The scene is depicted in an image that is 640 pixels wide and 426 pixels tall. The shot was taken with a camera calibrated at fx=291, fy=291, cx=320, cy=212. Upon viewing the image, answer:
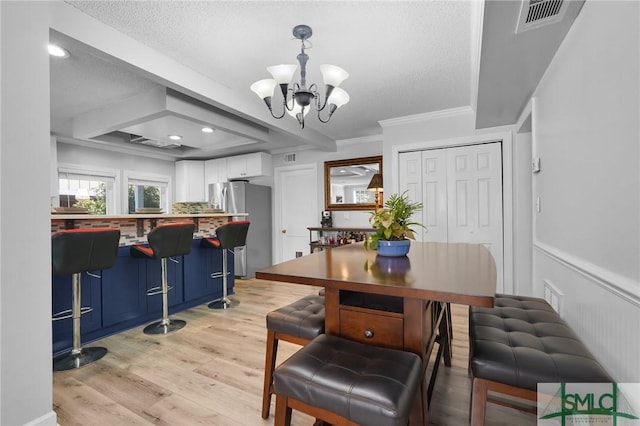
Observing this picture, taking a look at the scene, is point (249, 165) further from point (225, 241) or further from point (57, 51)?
point (57, 51)

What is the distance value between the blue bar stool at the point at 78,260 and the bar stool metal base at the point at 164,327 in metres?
0.42

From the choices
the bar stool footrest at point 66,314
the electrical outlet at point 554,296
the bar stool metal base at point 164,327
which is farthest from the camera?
the bar stool metal base at point 164,327

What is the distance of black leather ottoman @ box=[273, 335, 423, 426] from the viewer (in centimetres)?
87

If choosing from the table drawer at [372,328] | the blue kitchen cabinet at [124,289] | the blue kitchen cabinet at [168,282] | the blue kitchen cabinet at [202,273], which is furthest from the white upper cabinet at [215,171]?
the table drawer at [372,328]

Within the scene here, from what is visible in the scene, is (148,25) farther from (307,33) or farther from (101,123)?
(101,123)

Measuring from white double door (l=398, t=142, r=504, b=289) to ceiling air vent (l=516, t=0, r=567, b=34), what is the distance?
6.93 feet

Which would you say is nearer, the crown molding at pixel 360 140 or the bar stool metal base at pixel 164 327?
the bar stool metal base at pixel 164 327

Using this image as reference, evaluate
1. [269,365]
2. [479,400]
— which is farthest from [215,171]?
[479,400]

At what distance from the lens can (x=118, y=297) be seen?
2771 millimetres

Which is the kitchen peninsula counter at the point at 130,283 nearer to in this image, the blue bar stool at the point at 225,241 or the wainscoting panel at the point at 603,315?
the blue bar stool at the point at 225,241

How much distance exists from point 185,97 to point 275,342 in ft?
8.38

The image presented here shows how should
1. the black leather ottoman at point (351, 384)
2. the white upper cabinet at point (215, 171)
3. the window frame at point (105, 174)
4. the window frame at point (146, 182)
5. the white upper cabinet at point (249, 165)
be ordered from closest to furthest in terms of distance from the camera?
the black leather ottoman at point (351, 384)
the window frame at point (105, 174)
the window frame at point (146, 182)
the white upper cabinet at point (249, 165)
the white upper cabinet at point (215, 171)

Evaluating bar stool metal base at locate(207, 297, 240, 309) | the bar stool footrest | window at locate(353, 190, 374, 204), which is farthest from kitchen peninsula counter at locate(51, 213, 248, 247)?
window at locate(353, 190, 374, 204)

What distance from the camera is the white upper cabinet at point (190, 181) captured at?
5.84 m
